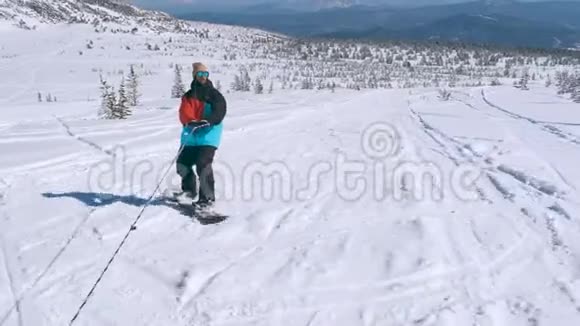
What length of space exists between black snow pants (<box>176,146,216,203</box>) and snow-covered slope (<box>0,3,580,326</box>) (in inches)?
13.6

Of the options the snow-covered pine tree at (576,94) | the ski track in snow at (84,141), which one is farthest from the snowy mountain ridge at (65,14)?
the ski track in snow at (84,141)

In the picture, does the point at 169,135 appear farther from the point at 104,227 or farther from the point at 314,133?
the point at 104,227

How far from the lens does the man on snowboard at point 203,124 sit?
7633mm

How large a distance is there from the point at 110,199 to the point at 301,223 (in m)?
2.73

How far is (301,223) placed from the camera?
738 cm

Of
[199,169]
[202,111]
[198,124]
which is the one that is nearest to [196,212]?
[199,169]

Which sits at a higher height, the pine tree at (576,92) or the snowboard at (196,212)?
the pine tree at (576,92)

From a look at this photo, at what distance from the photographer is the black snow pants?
7699mm

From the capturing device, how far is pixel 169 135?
1259 cm

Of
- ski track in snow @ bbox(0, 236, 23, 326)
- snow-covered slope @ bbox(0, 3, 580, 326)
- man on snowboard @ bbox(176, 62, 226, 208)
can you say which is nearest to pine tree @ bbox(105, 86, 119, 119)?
snow-covered slope @ bbox(0, 3, 580, 326)

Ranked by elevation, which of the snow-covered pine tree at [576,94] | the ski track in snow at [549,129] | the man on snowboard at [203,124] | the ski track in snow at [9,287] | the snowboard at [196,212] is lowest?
the ski track in snow at [9,287]

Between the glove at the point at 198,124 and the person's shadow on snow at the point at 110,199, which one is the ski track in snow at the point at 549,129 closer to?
the glove at the point at 198,124

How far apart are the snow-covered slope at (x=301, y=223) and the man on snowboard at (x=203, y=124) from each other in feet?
1.61

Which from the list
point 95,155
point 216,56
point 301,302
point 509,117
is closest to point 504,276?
point 301,302
